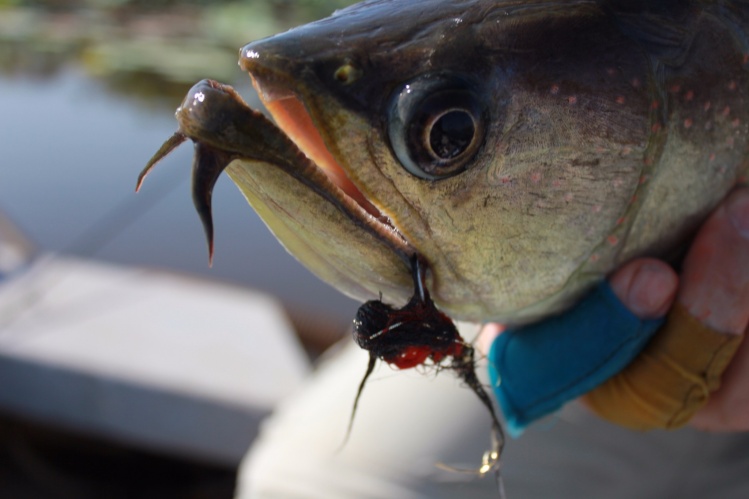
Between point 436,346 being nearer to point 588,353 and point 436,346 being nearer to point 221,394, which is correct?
point 588,353

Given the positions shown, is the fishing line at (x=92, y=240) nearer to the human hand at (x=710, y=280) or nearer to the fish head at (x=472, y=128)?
the fish head at (x=472, y=128)

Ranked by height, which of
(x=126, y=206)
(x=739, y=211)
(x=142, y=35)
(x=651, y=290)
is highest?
(x=142, y=35)

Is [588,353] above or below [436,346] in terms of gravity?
below

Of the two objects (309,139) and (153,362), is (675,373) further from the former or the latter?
(153,362)

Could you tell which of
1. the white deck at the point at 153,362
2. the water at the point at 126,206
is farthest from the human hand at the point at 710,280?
the water at the point at 126,206

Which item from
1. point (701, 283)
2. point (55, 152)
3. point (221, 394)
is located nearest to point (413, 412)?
point (221, 394)

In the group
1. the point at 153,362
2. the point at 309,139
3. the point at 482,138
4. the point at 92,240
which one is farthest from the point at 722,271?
the point at 92,240

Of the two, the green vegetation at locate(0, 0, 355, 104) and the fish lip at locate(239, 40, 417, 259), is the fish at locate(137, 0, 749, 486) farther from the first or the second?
the green vegetation at locate(0, 0, 355, 104)
